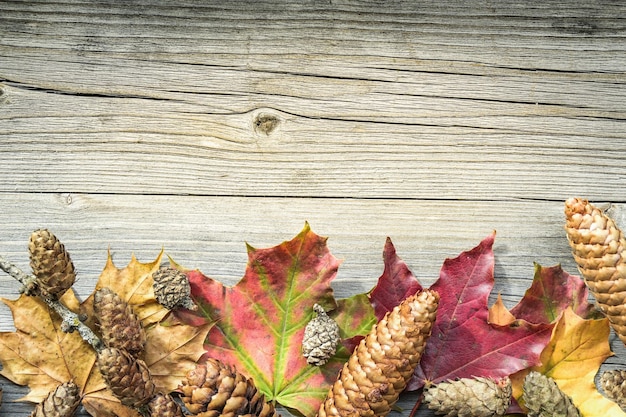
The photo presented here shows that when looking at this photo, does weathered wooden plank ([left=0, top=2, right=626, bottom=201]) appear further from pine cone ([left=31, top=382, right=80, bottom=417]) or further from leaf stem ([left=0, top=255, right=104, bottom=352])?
pine cone ([left=31, top=382, right=80, bottom=417])

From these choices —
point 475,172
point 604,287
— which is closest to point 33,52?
point 475,172

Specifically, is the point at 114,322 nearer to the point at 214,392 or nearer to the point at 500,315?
the point at 214,392

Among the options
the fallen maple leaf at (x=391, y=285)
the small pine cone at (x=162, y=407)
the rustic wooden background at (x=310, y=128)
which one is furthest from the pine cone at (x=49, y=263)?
the fallen maple leaf at (x=391, y=285)

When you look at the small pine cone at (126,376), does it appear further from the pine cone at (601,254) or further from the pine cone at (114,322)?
the pine cone at (601,254)

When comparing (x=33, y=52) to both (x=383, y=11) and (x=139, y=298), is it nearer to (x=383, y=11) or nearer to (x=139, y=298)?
(x=139, y=298)

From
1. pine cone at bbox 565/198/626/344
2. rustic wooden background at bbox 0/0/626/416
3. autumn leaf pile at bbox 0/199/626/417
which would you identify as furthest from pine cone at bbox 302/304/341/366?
pine cone at bbox 565/198/626/344

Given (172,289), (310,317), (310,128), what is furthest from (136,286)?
(310,128)
